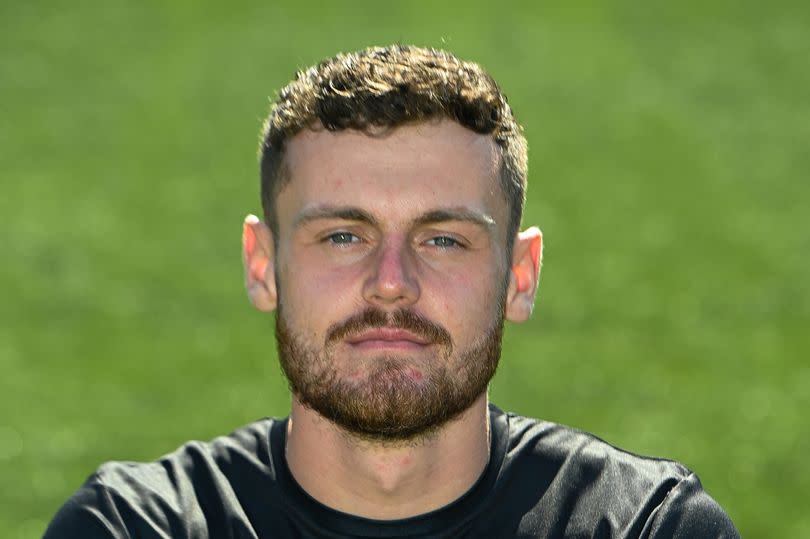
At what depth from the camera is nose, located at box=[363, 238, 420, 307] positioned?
14.7 ft

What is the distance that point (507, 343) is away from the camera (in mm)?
13406

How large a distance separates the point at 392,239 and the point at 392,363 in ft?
1.17

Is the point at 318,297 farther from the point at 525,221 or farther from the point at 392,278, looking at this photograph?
the point at 525,221

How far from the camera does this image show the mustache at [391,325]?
4.48 metres

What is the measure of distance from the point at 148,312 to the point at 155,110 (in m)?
4.85

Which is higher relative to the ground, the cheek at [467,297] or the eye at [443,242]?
the eye at [443,242]

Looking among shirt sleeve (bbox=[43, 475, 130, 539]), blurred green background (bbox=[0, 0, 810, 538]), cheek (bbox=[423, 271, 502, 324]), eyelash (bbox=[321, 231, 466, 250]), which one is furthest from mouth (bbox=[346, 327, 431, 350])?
blurred green background (bbox=[0, 0, 810, 538])

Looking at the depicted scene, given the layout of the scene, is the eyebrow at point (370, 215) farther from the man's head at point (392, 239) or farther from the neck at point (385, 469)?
the neck at point (385, 469)

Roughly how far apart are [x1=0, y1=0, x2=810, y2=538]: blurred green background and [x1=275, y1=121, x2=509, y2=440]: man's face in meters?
6.26

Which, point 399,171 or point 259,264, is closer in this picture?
point 399,171

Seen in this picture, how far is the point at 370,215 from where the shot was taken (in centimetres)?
457

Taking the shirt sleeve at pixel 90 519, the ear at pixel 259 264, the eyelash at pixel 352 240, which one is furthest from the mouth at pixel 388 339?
the shirt sleeve at pixel 90 519

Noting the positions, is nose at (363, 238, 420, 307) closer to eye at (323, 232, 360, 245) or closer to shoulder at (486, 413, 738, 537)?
eye at (323, 232, 360, 245)

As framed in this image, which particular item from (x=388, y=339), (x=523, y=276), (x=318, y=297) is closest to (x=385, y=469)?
(x=388, y=339)
